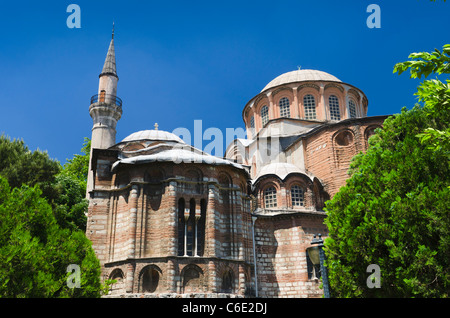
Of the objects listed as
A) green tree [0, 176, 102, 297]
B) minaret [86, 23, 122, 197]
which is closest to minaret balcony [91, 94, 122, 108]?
minaret [86, 23, 122, 197]

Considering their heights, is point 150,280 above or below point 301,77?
below

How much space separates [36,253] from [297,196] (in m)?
14.1

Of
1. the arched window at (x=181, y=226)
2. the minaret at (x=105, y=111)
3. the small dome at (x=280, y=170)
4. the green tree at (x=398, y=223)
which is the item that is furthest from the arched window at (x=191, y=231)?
the minaret at (x=105, y=111)

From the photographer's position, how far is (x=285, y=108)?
1094 inches

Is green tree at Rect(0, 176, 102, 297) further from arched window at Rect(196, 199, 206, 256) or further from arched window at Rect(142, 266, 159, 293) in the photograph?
arched window at Rect(196, 199, 206, 256)

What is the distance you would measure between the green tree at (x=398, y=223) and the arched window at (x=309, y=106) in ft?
50.7

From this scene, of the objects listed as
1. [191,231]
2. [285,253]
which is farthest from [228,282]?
[285,253]

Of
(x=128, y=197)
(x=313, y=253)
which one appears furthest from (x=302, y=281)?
(x=313, y=253)

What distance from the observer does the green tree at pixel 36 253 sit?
969 cm

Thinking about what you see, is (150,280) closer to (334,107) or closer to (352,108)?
(334,107)

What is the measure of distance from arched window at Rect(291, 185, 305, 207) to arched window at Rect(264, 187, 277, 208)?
2.97 feet

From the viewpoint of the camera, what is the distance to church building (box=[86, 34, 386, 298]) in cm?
1561

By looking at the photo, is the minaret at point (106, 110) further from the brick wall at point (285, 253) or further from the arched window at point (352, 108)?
the arched window at point (352, 108)

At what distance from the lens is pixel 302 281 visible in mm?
18906
